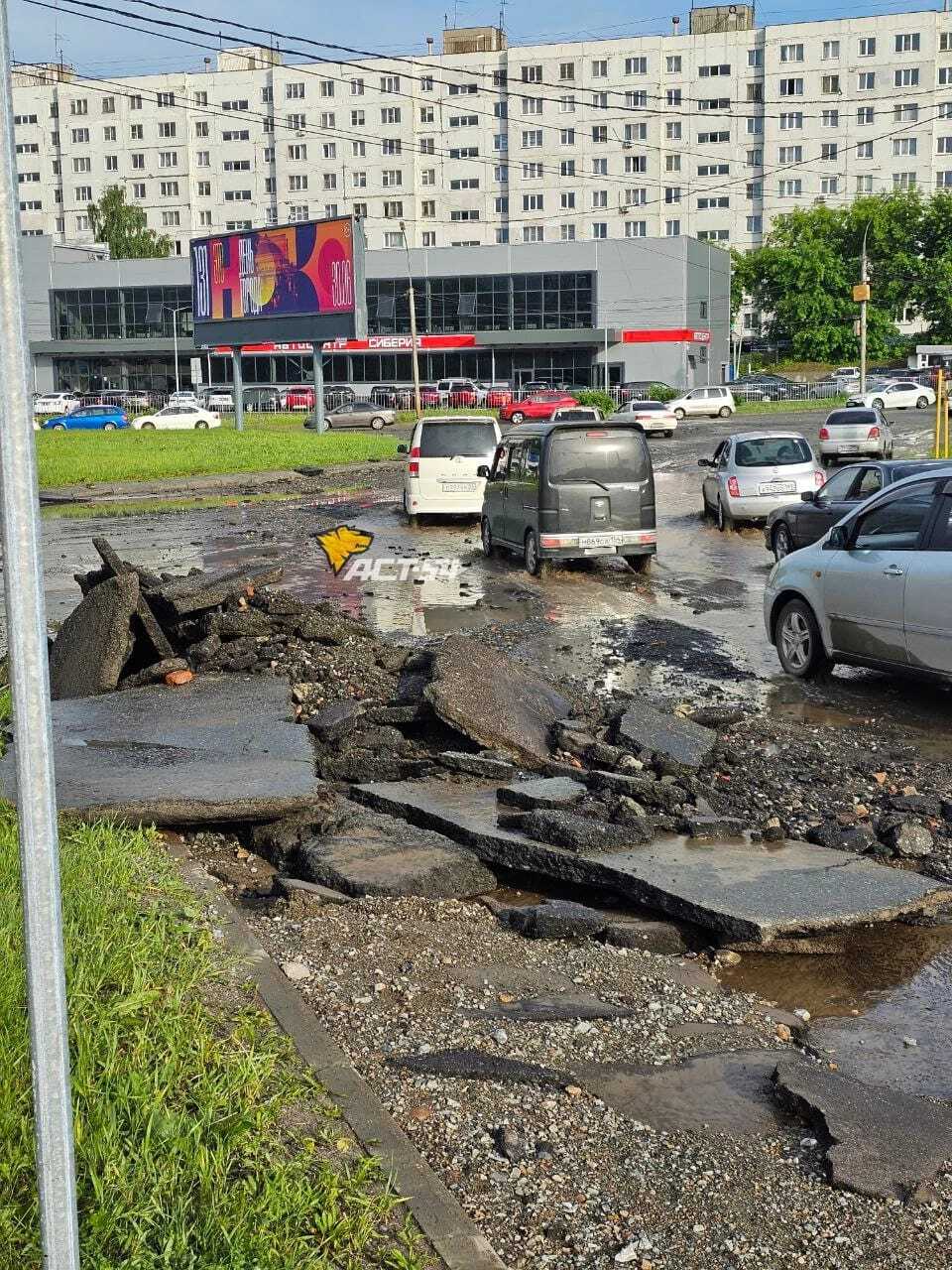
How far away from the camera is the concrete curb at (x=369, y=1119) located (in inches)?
139

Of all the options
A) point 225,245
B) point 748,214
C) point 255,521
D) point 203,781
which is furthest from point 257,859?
point 748,214

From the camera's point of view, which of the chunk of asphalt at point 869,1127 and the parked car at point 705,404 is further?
the parked car at point 705,404

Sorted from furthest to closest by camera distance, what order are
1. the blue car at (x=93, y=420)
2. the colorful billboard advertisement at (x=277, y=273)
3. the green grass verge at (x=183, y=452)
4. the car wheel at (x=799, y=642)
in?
the blue car at (x=93, y=420) < the colorful billboard advertisement at (x=277, y=273) < the green grass verge at (x=183, y=452) < the car wheel at (x=799, y=642)

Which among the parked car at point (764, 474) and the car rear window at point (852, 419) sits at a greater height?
the car rear window at point (852, 419)

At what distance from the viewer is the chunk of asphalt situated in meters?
4.04

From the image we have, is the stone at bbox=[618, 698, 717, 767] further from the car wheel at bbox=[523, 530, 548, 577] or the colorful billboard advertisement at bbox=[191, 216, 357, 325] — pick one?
the colorful billboard advertisement at bbox=[191, 216, 357, 325]

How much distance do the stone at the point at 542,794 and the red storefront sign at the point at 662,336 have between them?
84728mm

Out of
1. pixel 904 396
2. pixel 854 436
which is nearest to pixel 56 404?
pixel 904 396

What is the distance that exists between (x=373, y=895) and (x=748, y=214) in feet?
380

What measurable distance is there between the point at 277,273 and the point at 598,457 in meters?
37.3

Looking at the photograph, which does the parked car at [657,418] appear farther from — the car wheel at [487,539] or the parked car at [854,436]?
the car wheel at [487,539]

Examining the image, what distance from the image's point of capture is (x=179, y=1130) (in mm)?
3783

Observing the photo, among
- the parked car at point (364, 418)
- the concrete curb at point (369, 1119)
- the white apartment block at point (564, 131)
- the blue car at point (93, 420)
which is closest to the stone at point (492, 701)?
the concrete curb at point (369, 1119)

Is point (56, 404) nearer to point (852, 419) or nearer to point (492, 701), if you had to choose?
point (852, 419)
